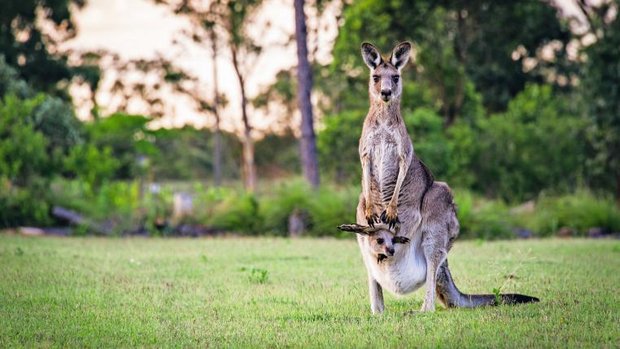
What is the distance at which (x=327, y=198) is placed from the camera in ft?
62.3

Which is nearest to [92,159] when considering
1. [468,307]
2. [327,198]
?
[327,198]

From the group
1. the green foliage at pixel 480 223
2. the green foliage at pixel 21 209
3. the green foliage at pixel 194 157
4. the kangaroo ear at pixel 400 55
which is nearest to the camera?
the kangaroo ear at pixel 400 55

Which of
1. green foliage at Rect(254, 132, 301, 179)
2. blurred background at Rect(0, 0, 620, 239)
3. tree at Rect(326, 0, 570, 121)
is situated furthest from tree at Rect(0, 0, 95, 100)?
green foliage at Rect(254, 132, 301, 179)

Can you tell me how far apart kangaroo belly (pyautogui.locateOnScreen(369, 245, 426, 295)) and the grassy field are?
0.84ft

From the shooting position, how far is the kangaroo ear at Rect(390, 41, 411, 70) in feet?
26.6

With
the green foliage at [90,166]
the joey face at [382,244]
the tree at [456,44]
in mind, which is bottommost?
the joey face at [382,244]

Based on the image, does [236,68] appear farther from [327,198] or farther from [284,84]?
[327,198]

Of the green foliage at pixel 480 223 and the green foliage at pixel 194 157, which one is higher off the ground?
the green foliage at pixel 194 157

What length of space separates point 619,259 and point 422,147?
1441cm

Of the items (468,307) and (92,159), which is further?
(92,159)

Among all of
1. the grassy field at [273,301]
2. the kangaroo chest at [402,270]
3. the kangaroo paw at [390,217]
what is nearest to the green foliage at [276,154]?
the grassy field at [273,301]

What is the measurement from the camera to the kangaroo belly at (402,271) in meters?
7.71

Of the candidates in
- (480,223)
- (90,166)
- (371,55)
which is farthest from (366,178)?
(90,166)

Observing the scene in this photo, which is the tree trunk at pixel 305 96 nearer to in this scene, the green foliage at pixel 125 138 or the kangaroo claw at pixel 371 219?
the green foliage at pixel 125 138
